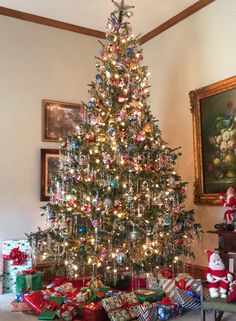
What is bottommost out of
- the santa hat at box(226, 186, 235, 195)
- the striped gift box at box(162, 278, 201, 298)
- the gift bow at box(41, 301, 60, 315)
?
the gift bow at box(41, 301, 60, 315)

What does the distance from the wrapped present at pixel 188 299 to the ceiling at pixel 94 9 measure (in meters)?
3.47

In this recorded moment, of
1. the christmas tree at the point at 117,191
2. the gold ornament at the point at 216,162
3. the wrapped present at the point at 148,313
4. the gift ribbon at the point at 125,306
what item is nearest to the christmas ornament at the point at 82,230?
the christmas tree at the point at 117,191

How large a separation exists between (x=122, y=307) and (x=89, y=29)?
4.02 meters

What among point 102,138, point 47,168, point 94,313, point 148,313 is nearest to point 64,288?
point 94,313

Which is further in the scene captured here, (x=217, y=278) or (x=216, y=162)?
(x=216, y=162)

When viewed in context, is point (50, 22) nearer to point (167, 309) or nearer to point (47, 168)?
point (47, 168)

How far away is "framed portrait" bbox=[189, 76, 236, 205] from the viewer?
422 cm

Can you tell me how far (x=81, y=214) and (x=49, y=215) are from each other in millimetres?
363

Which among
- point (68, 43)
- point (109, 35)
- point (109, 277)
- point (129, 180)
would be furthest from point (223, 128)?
point (68, 43)

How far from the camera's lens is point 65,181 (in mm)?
4004

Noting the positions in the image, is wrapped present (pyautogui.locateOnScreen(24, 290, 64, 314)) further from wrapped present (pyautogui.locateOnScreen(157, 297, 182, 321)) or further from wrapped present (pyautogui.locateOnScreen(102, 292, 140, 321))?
wrapped present (pyautogui.locateOnScreen(157, 297, 182, 321))

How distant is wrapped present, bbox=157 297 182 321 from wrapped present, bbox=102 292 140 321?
19 centimetres

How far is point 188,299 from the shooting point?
336 centimetres

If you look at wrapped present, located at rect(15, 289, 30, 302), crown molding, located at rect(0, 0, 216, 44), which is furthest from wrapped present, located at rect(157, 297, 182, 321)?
crown molding, located at rect(0, 0, 216, 44)
